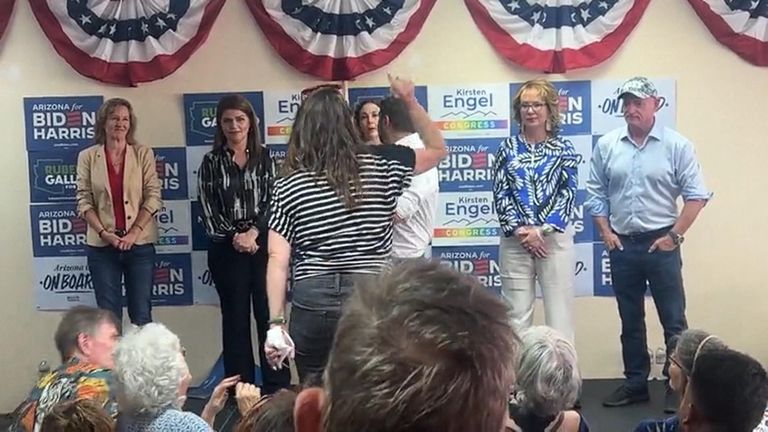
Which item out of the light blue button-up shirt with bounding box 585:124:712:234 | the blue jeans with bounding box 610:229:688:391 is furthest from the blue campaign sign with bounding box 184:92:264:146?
the blue jeans with bounding box 610:229:688:391

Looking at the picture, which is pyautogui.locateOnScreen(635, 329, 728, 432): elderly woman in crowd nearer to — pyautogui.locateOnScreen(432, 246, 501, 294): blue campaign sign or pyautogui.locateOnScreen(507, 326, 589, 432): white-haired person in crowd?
pyautogui.locateOnScreen(507, 326, 589, 432): white-haired person in crowd

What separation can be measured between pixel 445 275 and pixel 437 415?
0.12 m

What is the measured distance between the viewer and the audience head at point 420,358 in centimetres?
66

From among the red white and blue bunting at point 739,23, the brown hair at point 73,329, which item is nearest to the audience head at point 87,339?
the brown hair at point 73,329

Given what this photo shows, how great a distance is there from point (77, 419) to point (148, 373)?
1.36 ft

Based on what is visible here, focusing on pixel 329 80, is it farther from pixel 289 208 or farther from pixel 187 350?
pixel 289 208

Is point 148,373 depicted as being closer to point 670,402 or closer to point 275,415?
point 275,415

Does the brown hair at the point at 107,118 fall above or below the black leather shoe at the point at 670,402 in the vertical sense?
above

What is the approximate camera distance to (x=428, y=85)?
186 inches

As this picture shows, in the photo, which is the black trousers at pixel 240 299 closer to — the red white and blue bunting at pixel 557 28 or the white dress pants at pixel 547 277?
the white dress pants at pixel 547 277

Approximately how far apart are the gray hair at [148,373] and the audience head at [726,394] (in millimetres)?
1287

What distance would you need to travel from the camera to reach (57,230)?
15.9 feet

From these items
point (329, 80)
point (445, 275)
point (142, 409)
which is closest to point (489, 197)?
point (329, 80)

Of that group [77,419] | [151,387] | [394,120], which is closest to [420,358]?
[77,419]
